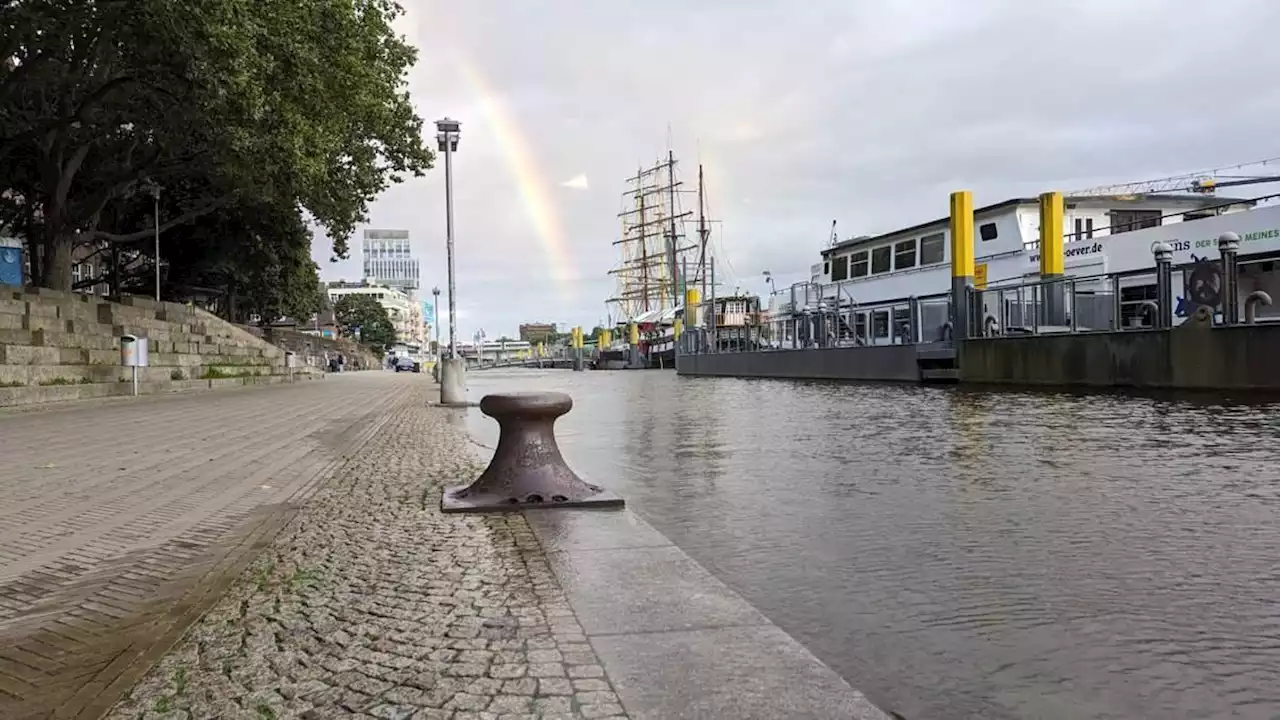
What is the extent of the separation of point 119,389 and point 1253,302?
24.8m

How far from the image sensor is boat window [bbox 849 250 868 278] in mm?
34875

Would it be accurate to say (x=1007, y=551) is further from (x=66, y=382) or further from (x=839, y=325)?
(x=839, y=325)

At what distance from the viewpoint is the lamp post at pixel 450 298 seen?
65.8 feet

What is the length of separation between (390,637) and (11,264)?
3216cm

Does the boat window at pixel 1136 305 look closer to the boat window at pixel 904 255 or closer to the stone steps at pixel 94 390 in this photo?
the boat window at pixel 904 255

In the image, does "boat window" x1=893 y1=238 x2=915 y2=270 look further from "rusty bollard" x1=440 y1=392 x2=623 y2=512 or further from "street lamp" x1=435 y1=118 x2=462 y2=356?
"rusty bollard" x1=440 y1=392 x2=623 y2=512

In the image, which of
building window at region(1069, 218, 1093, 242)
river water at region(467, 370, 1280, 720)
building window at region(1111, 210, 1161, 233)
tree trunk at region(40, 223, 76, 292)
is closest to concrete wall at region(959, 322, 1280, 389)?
river water at region(467, 370, 1280, 720)

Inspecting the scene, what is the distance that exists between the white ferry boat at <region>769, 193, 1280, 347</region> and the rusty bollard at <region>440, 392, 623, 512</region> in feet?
48.9

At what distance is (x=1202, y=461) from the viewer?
773cm

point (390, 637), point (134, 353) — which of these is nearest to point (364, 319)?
point (134, 353)

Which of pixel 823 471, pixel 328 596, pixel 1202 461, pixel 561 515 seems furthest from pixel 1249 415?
pixel 328 596

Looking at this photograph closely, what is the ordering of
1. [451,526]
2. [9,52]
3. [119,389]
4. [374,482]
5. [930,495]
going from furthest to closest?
[119,389] → [9,52] → [374,482] → [930,495] → [451,526]

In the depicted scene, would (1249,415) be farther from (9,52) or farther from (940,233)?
(9,52)

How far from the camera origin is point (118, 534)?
224 inches
